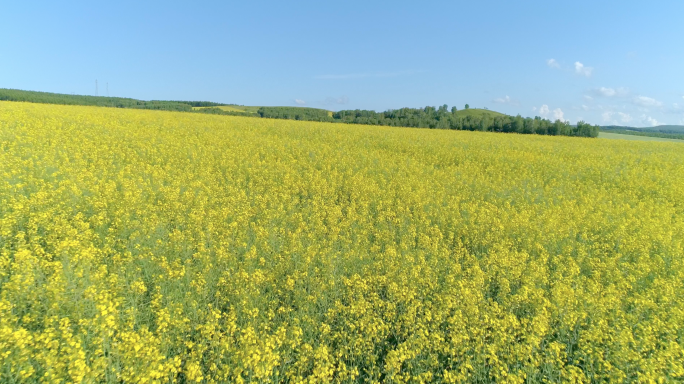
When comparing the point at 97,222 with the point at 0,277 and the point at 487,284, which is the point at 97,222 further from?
the point at 487,284

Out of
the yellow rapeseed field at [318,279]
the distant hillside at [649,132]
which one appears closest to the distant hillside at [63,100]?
the yellow rapeseed field at [318,279]

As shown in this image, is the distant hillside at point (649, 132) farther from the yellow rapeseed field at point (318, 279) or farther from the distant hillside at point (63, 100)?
the distant hillside at point (63, 100)

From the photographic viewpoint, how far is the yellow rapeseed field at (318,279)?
309cm

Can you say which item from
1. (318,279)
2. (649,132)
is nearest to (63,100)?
(318,279)

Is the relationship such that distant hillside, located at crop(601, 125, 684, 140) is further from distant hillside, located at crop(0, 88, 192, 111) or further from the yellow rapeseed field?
distant hillside, located at crop(0, 88, 192, 111)

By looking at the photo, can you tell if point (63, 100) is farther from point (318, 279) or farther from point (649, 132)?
point (649, 132)

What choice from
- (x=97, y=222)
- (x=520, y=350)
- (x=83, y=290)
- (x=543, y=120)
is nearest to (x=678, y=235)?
(x=520, y=350)

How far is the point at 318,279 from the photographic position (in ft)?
14.9

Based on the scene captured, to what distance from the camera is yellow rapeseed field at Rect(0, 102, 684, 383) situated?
3.09m

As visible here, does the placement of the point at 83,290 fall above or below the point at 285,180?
below

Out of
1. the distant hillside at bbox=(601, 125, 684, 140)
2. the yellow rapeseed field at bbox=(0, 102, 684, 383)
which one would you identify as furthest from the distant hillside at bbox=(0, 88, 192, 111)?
the distant hillside at bbox=(601, 125, 684, 140)

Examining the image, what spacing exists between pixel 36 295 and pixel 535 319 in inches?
227

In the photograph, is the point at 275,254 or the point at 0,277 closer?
the point at 0,277

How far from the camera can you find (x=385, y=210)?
8.45 meters
